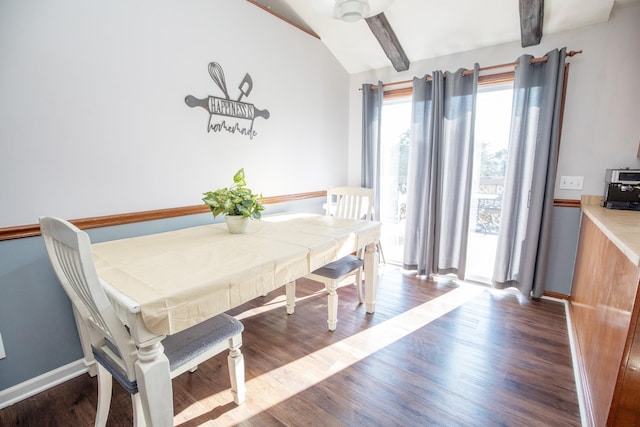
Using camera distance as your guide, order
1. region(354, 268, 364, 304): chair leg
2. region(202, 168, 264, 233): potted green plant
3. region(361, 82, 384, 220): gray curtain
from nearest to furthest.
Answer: region(202, 168, 264, 233): potted green plant, region(354, 268, 364, 304): chair leg, region(361, 82, 384, 220): gray curtain

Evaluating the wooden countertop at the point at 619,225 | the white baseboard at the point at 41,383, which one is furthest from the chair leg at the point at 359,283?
the white baseboard at the point at 41,383

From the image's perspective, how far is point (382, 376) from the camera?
1.63 metres

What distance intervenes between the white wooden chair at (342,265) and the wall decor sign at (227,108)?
0.92 m

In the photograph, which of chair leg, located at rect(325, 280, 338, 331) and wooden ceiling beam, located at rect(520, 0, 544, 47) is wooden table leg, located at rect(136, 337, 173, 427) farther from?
wooden ceiling beam, located at rect(520, 0, 544, 47)

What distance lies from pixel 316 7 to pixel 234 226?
1.25 metres

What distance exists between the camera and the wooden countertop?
107cm

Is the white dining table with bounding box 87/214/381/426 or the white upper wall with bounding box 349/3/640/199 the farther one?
the white upper wall with bounding box 349/3/640/199

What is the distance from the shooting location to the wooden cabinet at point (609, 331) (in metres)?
1.05

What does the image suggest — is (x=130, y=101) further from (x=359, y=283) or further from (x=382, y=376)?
(x=382, y=376)

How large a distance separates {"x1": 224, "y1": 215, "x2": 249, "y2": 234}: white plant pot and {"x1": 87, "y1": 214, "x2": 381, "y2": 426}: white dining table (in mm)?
40

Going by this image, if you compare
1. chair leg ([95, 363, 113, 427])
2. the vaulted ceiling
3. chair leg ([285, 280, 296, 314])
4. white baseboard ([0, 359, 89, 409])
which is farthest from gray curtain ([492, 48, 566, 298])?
white baseboard ([0, 359, 89, 409])

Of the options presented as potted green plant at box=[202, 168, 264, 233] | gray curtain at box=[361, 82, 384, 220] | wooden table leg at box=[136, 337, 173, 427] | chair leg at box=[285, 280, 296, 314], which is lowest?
chair leg at box=[285, 280, 296, 314]

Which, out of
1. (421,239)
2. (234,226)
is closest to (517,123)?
(421,239)

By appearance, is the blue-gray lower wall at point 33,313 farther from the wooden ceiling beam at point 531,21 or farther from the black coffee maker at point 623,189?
the black coffee maker at point 623,189
